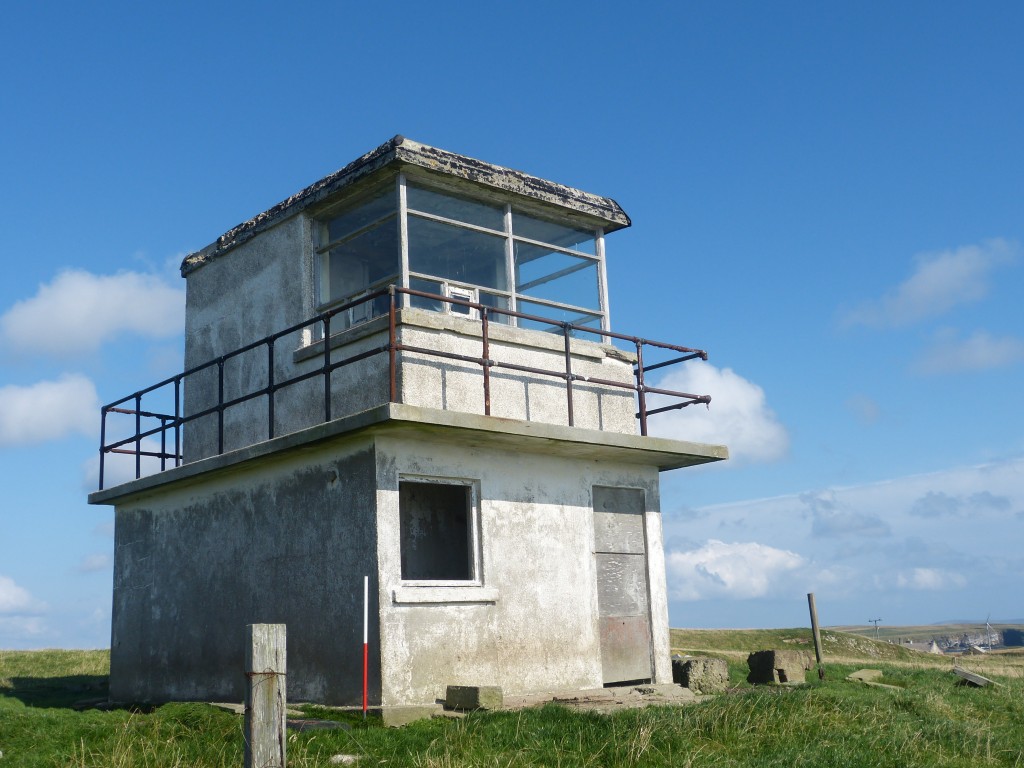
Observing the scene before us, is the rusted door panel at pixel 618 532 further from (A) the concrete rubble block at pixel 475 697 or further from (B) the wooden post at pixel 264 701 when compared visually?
(B) the wooden post at pixel 264 701

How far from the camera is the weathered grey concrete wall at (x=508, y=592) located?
1214 centimetres

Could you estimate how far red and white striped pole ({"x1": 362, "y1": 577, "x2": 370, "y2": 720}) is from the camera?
11297 millimetres

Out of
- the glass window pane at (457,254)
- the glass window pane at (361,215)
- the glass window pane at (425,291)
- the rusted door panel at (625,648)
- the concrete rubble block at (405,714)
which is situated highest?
the glass window pane at (361,215)

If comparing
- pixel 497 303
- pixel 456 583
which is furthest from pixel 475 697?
pixel 497 303

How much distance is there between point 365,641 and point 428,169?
6145 millimetres

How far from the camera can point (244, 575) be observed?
14.2 meters

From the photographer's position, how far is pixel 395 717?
1122cm

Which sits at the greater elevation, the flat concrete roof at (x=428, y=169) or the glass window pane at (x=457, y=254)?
the flat concrete roof at (x=428, y=169)

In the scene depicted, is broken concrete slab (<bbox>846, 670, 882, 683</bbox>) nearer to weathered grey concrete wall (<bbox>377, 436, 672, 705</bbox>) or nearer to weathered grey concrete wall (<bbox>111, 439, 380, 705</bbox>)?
weathered grey concrete wall (<bbox>377, 436, 672, 705</bbox>)

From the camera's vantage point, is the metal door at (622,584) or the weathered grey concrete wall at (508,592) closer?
the weathered grey concrete wall at (508,592)

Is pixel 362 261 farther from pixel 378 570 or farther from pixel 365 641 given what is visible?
pixel 365 641

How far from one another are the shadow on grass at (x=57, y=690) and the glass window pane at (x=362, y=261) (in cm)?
713

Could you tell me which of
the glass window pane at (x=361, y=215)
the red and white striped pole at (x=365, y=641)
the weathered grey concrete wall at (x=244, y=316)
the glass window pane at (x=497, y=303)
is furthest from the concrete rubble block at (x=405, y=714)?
the glass window pane at (x=361, y=215)

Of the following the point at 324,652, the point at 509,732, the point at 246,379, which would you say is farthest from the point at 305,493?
the point at 509,732
